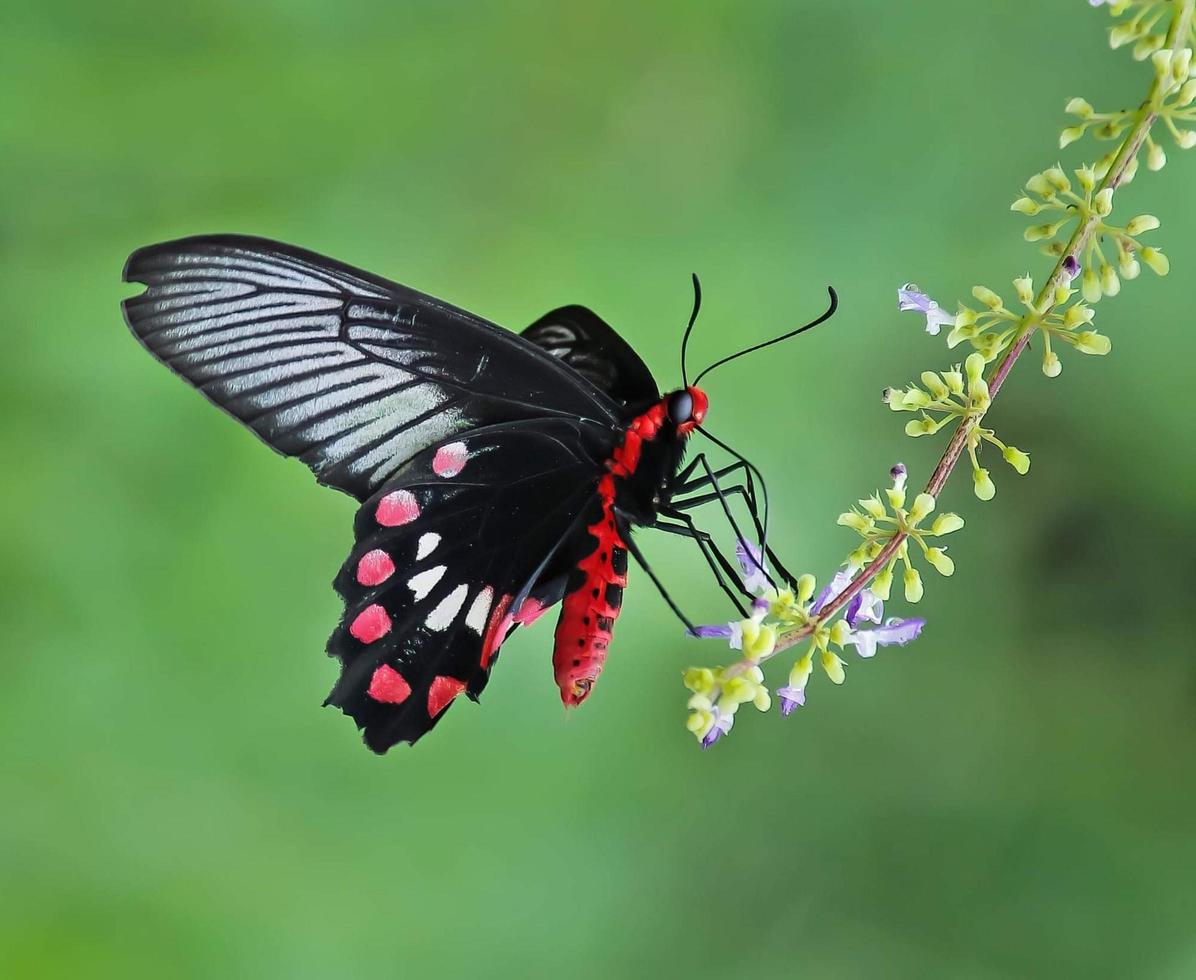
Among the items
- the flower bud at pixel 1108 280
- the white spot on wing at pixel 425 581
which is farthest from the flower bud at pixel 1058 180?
the white spot on wing at pixel 425 581

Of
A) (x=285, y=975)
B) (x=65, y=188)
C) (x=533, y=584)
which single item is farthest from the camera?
(x=65, y=188)

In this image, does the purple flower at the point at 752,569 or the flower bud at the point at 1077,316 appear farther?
the purple flower at the point at 752,569

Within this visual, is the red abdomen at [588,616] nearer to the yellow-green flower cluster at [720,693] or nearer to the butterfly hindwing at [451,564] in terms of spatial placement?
the butterfly hindwing at [451,564]

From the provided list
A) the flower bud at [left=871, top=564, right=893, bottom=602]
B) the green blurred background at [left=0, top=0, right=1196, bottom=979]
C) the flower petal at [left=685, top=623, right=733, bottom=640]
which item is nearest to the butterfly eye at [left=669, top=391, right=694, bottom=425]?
the flower petal at [left=685, top=623, right=733, bottom=640]

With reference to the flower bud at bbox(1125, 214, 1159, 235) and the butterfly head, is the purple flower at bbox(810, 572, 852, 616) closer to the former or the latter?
the butterfly head

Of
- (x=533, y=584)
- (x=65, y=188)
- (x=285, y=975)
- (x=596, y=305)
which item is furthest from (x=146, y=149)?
(x=285, y=975)

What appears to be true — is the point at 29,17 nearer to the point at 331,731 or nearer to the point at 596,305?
the point at 596,305
